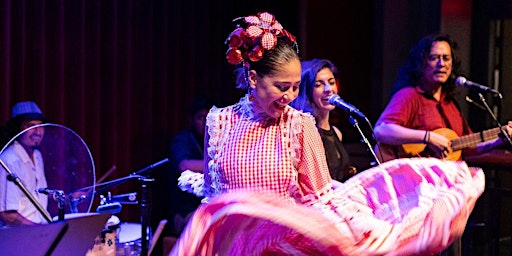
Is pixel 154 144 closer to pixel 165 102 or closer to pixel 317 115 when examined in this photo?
pixel 165 102

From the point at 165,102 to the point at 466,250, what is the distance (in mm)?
2632

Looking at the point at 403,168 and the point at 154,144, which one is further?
the point at 154,144

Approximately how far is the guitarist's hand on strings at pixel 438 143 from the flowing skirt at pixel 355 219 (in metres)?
2.31

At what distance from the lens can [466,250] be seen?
212 inches

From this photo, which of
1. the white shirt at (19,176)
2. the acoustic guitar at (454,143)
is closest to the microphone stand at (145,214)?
the white shirt at (19,176)

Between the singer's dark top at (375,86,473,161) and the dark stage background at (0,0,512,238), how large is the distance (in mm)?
1692

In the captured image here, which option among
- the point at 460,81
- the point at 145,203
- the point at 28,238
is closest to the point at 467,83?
the point at 460,81

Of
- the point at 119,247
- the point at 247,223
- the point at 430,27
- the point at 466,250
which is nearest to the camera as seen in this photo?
the point at 247,223

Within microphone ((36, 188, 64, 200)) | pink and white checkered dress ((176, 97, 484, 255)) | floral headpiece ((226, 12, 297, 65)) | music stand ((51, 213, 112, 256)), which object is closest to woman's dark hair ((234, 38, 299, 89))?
floral headpiece ((226, 12, 297, 65))

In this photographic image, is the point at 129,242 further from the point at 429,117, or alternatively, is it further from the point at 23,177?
the point at 429,117

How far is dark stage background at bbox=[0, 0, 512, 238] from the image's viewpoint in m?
5.54

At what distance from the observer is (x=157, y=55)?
630cm

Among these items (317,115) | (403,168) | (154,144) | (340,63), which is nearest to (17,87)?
(154,144)

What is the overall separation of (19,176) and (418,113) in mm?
2537
